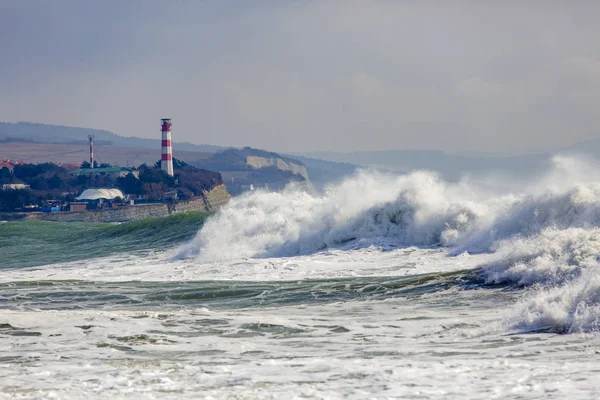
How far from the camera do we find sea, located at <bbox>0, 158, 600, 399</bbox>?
9.36 m

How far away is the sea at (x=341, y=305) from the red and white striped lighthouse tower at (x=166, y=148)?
3386 inches

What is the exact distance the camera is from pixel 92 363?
1065cm

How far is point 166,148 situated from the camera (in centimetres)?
12700

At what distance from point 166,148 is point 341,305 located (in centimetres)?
11367

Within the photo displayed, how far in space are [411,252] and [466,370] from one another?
1460cm

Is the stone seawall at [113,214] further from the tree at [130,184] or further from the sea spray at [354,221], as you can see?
the sea spray at [354,221]

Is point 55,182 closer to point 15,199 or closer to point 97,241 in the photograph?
point 15,199

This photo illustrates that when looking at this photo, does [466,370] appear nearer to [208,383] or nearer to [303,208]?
[208,383]

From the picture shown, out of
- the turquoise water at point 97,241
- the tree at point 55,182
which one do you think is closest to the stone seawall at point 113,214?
the tree at point 55,182

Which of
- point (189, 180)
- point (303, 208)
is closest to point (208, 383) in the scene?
point (303, 208)

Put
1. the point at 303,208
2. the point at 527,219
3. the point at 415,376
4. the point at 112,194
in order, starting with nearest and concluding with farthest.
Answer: the point at 415,376, the point at 527,219, the point at 303,208, the point at 112,194

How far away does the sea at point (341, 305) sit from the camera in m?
9.36

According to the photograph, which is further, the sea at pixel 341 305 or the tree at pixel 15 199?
the tree at pixel 15 199

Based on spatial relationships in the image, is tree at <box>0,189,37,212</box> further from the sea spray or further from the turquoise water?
the sea spray
